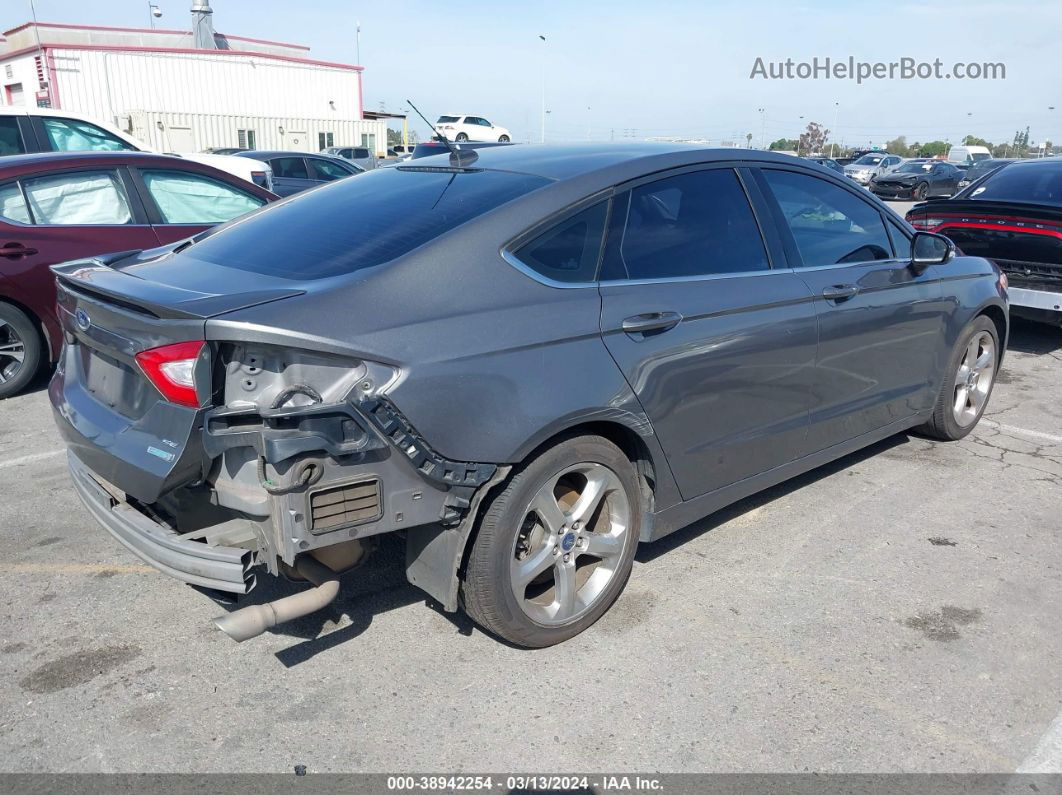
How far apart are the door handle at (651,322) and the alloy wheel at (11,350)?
4.88 metres

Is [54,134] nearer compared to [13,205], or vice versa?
[13,205]

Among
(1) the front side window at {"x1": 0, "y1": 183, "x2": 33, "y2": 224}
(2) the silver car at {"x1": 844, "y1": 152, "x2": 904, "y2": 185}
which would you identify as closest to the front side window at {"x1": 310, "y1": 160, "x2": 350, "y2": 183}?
(1) the front side window at {"x1": 0, "y1": 183, "x2": 33, "y2": 224}

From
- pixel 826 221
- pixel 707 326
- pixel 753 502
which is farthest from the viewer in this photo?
pixel 753 502

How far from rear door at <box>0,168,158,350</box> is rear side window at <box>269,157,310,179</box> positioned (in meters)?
10.6

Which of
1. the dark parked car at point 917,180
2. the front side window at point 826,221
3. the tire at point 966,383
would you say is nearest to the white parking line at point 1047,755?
the front side window at point 826,221

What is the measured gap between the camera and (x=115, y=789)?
2.51 m

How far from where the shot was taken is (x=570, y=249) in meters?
3.18

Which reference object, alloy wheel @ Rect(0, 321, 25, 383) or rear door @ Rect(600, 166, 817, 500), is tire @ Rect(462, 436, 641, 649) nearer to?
rear door @ Rect(600, 166, 817, 500)

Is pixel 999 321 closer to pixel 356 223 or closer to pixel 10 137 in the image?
pixel 356 223

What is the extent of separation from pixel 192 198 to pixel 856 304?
16.7 ft

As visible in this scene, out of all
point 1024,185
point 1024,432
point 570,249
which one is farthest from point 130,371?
point 1024,185

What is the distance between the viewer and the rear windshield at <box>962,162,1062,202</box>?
8.02 meters

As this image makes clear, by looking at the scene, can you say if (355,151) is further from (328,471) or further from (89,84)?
(328,471)

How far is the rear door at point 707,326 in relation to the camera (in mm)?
3275
